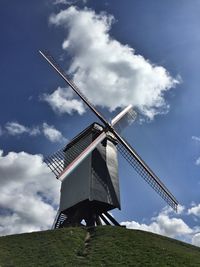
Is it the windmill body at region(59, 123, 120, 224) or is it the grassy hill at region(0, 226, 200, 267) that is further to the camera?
the windmill body at region(59, 123, 120, 224)

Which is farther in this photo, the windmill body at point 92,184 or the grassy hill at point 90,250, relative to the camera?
the windmill body at point 92,184

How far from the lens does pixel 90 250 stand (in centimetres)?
3606

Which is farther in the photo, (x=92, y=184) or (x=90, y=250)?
(x=92, y=184)

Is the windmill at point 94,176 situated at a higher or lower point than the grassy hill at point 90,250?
higher

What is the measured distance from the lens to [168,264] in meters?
32.4

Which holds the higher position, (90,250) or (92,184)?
(92,184)

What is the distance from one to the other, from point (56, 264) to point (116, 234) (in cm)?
1032

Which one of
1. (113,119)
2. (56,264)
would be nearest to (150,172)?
(113,119)

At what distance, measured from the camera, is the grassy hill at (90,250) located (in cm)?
3288

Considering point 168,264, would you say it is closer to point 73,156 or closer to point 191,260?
point 191,260

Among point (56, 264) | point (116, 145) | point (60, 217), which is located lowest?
point (56, 264)

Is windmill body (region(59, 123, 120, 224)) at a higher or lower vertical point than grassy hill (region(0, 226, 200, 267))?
higher

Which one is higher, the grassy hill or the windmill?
the windmill

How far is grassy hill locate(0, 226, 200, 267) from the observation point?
3288 cm
